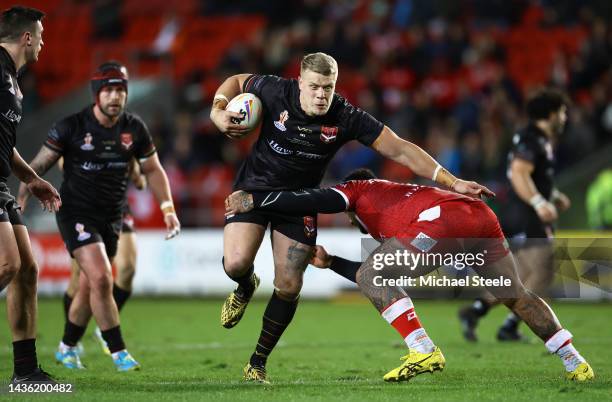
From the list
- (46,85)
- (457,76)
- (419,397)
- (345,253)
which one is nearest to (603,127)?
(457,76)

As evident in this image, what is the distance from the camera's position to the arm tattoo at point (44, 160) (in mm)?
9039

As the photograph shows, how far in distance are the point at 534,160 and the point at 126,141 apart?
4.53 metres

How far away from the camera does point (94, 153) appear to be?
30.6 feet

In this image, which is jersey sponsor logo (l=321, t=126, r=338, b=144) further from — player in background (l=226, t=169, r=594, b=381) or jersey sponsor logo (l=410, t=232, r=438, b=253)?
jersey sponsor logo (l=410, t=232, r=438, b=253)

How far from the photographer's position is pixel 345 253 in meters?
17.1

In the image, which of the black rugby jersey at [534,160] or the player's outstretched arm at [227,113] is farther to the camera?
the black rugby jersey at [534,160]

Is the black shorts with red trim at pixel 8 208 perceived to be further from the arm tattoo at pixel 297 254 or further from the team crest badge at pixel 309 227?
the team crest badge at pixel 309 227

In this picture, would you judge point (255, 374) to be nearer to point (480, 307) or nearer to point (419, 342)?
point (419, 342)

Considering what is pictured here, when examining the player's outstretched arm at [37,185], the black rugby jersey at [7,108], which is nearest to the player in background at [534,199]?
the player's outstretched arm at [37,185]

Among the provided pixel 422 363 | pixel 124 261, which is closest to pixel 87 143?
pixel 124 261

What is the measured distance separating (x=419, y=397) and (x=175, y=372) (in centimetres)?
261

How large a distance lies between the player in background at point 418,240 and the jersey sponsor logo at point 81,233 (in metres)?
2.15

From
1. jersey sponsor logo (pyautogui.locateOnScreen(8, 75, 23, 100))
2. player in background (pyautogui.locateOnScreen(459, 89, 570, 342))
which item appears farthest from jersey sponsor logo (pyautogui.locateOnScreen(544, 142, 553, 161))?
jersey sponsor logo (pyautogui.locateOnScreen(8, 75, 23, 100))

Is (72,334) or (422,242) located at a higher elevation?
(422,242)
